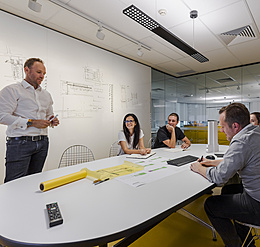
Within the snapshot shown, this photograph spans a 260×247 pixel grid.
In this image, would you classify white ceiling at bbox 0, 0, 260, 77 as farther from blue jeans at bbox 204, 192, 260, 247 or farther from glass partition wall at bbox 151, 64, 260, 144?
blue jeans at bbox 204, 192, 260, 247

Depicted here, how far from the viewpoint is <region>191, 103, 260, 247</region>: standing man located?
127 centimetres

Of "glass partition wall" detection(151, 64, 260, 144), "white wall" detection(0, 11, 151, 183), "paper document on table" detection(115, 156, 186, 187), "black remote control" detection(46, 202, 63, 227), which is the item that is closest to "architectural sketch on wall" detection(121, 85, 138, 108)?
"white wall" detection(0, 11, 151, 183)

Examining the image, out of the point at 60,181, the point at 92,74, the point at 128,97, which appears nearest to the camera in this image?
the point at 60,181

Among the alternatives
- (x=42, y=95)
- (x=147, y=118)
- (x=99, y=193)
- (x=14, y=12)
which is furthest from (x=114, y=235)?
(x=147, y=118)

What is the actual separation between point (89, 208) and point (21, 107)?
156cm

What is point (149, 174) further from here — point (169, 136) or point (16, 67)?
point (16, 67)

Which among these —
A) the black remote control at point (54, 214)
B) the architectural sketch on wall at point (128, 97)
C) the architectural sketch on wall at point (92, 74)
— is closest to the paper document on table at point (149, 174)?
the black remote control at point (54, 214)

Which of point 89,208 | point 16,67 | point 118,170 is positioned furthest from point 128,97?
point 89,208

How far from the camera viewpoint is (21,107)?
199 centimetres

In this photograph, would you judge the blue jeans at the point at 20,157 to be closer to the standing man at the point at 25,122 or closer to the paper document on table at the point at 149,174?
the standing man at the point at 25,122

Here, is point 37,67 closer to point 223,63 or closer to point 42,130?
point 42,130

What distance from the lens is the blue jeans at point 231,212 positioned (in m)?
1.28

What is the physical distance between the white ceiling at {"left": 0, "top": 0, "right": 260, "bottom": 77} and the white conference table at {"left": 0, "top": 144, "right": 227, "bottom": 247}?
230 centimetres

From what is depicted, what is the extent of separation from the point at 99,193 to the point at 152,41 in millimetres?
3321
